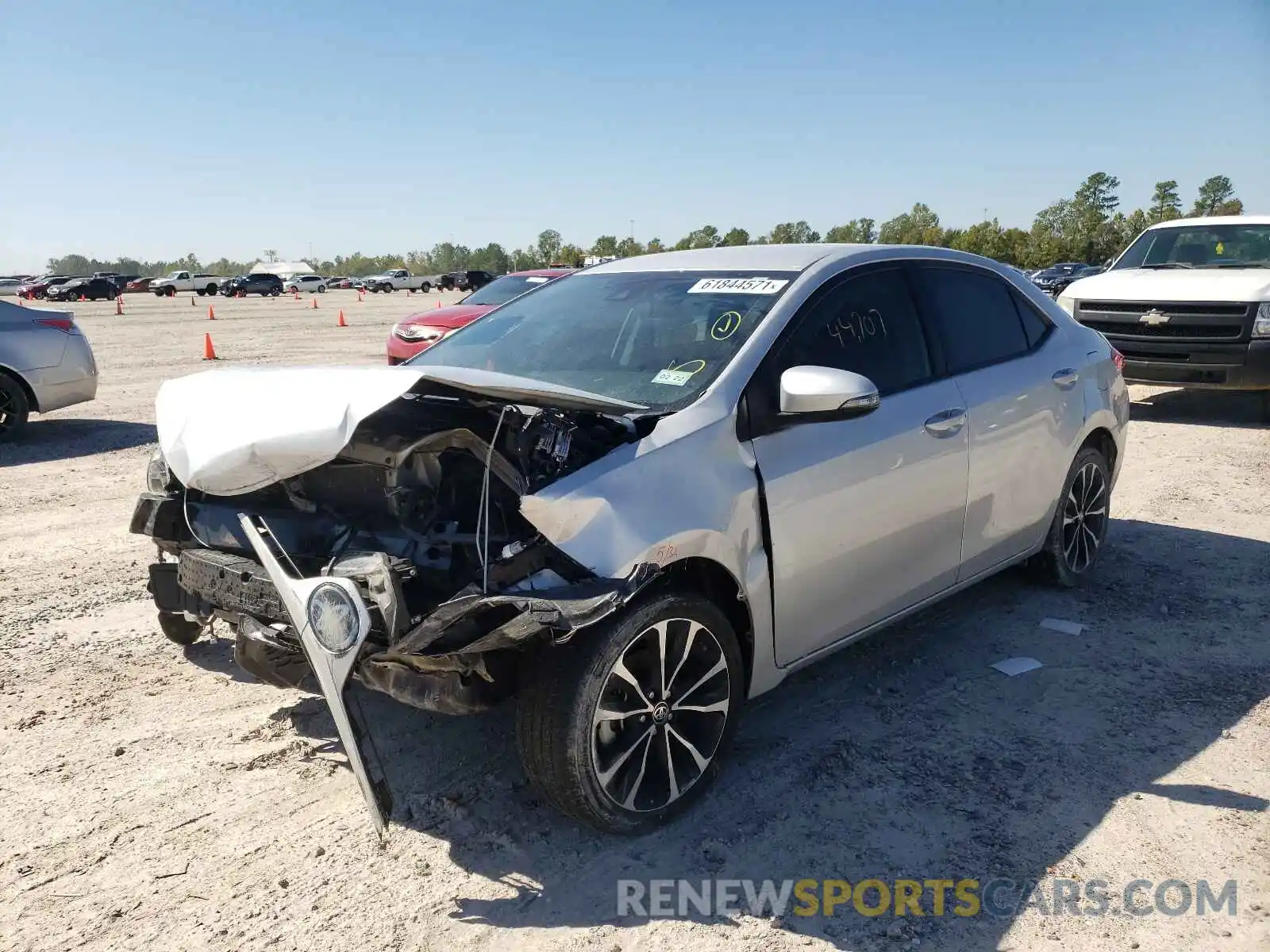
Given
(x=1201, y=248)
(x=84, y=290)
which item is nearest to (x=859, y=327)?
(x=1201, y=248)

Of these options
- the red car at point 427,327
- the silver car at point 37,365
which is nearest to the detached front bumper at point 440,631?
the silver car at point 37,365

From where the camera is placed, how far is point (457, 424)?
3189 millimetres

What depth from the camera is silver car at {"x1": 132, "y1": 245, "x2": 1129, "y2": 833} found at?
9.36 feet

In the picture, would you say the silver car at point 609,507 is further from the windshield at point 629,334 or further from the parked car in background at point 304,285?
the parked car in background at point 304,285

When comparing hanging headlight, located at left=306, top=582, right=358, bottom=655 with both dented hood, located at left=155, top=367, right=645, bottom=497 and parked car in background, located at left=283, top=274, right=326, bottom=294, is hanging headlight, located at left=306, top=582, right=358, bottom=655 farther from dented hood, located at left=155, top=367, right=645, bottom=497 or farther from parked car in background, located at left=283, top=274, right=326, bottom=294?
parked car in background, located at left=283, top=274, right=326, bottom=294

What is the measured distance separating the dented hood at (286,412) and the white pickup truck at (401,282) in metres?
74.4

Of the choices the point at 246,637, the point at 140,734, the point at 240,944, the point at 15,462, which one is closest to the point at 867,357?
the point at 246,637

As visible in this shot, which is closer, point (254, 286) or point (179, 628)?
point (179, 628)

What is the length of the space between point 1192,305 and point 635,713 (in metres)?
9.62

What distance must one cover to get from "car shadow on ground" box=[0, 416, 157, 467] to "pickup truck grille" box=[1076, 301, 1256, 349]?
981cm

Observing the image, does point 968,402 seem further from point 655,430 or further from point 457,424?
point 457,424

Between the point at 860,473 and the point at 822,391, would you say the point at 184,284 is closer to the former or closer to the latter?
the point at 860,473

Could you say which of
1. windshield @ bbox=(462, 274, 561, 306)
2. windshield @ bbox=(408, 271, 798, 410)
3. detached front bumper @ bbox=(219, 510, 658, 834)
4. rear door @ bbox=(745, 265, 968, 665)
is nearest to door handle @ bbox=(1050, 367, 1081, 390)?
A: rear door @ bbox=(745, 265, 968, 665)

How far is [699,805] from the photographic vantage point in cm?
329
